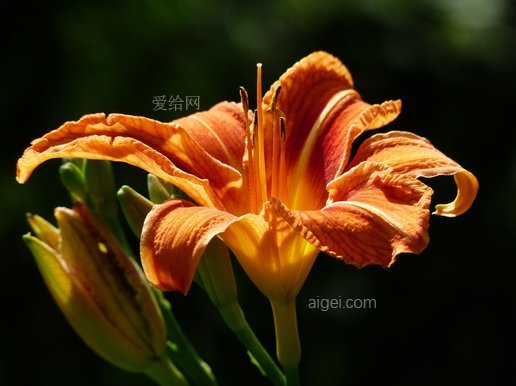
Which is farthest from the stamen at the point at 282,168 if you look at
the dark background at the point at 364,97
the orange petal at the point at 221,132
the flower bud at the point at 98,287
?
the dark background at the point at 364,97

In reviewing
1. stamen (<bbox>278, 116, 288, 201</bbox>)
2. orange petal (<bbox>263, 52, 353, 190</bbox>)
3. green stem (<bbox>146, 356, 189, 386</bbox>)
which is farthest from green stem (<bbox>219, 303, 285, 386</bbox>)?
orange petal (<bbox>263, 52, 353, 190</bbox>)

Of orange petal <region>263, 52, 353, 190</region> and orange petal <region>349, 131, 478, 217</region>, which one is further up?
orange petal <region>263, 52, 353, 190</region>

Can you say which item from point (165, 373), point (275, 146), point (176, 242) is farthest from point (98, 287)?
point (275, 146)

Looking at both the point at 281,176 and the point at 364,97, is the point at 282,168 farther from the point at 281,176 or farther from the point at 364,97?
the point at 364,97

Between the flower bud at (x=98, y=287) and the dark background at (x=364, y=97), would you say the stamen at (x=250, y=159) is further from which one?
the dark background at (x=364, y=97)

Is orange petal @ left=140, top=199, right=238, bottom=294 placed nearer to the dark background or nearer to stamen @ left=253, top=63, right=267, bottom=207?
stamen @ left=253, top=63, right=267, bottom=207

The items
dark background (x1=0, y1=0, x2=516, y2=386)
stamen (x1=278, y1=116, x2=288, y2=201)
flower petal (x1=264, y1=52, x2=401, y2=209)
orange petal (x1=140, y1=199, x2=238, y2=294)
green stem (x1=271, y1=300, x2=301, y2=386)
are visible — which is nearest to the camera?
orange petal (x1=140, y1=199, x2=238, y2=294)
